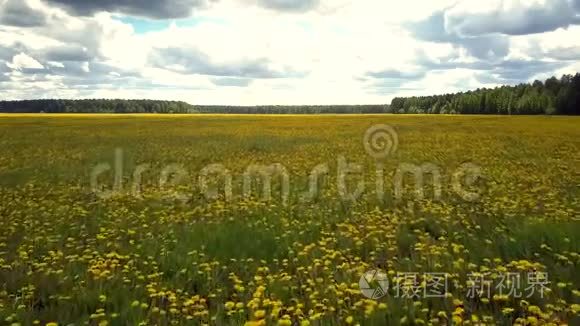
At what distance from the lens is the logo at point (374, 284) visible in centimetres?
554

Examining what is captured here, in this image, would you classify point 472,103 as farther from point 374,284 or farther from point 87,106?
point 374,284

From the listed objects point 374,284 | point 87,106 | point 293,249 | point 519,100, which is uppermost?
point 519,100

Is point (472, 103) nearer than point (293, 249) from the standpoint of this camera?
No

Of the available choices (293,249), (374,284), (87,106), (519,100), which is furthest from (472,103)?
(374,284)

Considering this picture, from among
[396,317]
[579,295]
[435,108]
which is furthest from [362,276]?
[435,108]

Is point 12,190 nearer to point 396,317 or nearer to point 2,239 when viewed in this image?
point 2,239

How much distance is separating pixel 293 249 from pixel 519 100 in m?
104

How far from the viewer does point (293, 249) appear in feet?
24.7

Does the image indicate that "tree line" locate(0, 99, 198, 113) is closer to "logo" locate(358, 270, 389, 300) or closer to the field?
the field

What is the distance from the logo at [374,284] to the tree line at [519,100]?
9515cm

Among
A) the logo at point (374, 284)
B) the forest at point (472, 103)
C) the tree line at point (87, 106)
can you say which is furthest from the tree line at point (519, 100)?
the logo at point (374, 284)

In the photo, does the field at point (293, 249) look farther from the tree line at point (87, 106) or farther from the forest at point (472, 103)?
the tree line at point (87, 106)

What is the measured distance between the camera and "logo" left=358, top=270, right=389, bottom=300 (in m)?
5.54

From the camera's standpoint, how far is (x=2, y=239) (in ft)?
27.6
